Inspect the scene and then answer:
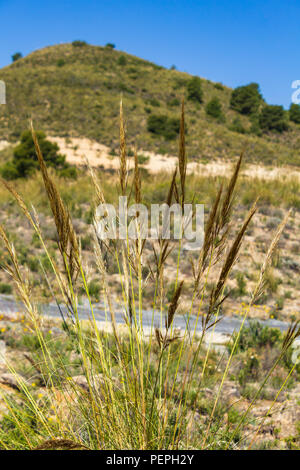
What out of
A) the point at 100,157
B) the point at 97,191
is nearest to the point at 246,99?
the point at 100,157

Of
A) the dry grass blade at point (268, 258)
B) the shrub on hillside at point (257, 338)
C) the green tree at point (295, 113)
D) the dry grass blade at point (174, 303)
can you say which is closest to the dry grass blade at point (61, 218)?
the dry grass blade at point (174, 303)

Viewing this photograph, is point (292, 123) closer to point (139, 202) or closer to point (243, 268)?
point (243, 268)

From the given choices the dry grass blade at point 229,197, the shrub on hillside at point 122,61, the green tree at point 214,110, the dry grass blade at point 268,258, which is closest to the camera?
the dry grass blade at point 229,197

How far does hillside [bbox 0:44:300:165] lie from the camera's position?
25269 mm

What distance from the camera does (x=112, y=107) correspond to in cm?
3020

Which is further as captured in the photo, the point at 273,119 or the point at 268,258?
the point at 273,119

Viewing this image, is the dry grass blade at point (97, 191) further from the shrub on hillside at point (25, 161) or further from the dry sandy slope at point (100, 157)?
the dry sandy slope at point (100, 157)

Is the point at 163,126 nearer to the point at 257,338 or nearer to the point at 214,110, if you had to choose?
the point at 214,110

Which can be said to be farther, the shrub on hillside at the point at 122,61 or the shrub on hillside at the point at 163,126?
the shrub on hillside at the point at 122,61

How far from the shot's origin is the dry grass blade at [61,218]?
861mm

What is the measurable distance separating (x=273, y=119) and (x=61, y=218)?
116ft

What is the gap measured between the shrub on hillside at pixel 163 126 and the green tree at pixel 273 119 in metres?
10.7

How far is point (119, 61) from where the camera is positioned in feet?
142

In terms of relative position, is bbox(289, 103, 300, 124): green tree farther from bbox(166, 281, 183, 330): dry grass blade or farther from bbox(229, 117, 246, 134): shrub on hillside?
bbox(166, 281, 183, 330): dry grass blade
